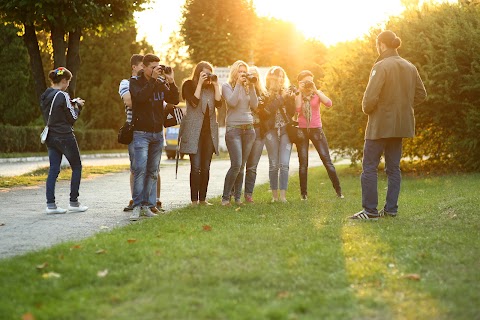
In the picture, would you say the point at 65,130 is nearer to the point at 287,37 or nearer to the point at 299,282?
the point at 299,282

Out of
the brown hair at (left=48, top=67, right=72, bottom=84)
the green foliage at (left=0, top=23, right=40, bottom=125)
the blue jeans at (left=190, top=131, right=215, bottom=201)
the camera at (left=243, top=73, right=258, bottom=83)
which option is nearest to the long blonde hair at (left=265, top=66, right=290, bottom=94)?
the camera at (left=243, top=73, right=258, bottom=83)

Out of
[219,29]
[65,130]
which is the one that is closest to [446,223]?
[65,130]

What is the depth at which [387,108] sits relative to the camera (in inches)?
374

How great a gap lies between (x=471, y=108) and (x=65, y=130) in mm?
10317

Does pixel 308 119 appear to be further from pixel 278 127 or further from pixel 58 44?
pixel 58 44

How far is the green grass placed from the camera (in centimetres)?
512

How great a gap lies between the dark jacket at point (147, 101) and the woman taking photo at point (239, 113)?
124cm

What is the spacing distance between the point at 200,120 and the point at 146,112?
42.8 inches

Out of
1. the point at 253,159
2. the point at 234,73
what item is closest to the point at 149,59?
the point at 234,73

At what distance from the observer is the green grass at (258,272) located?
16.8ft

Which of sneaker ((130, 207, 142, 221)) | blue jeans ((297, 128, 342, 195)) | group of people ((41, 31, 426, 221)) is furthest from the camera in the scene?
blue jeans ((297, 128, 342, 195))

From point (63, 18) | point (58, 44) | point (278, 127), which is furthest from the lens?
point (58, 44)

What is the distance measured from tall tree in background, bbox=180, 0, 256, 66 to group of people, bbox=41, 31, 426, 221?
2739 cm

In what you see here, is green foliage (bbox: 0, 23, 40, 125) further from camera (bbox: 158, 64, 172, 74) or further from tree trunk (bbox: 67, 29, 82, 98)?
camera (bbox: 158, 64, 172, 74)
